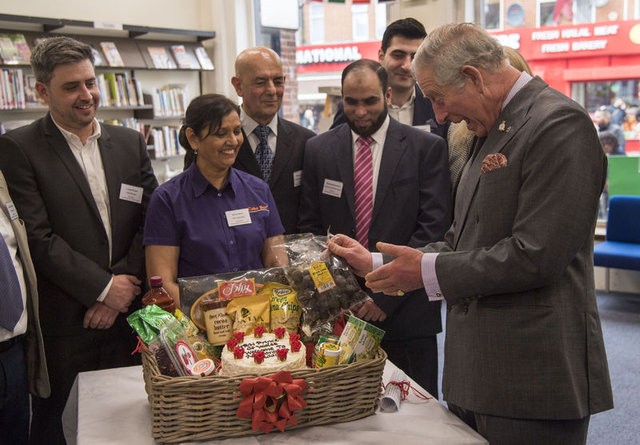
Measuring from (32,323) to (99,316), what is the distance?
26 cm

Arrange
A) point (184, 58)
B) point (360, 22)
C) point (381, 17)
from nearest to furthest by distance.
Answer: point (184, 58)
point (381, 17)
point (360, 22)

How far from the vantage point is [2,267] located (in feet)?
6.93

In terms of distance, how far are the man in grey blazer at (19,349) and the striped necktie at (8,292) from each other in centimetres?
1

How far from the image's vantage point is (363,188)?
2.67m

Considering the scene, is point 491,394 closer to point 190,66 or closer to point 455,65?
point 455,65

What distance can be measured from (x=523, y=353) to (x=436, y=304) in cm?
118

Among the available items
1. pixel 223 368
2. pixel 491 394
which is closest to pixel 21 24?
pixel 223 368

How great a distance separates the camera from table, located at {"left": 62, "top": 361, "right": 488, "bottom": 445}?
1549 millimetres

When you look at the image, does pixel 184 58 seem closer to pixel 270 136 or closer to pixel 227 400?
pixel 270 136

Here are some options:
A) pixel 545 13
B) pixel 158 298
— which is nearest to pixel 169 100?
pixel 545 13

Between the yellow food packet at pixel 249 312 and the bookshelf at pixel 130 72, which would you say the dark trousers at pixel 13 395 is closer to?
the yellow food packet at pixel 249 312

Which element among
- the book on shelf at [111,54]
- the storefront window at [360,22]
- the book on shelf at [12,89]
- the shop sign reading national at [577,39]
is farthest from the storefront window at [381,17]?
the book on shelf at [12,89]

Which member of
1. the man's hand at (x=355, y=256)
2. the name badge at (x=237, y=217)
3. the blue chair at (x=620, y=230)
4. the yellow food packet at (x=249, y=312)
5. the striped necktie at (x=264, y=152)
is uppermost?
the striped necktie at (x=264, y=152)

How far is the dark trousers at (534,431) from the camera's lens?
1.56m
